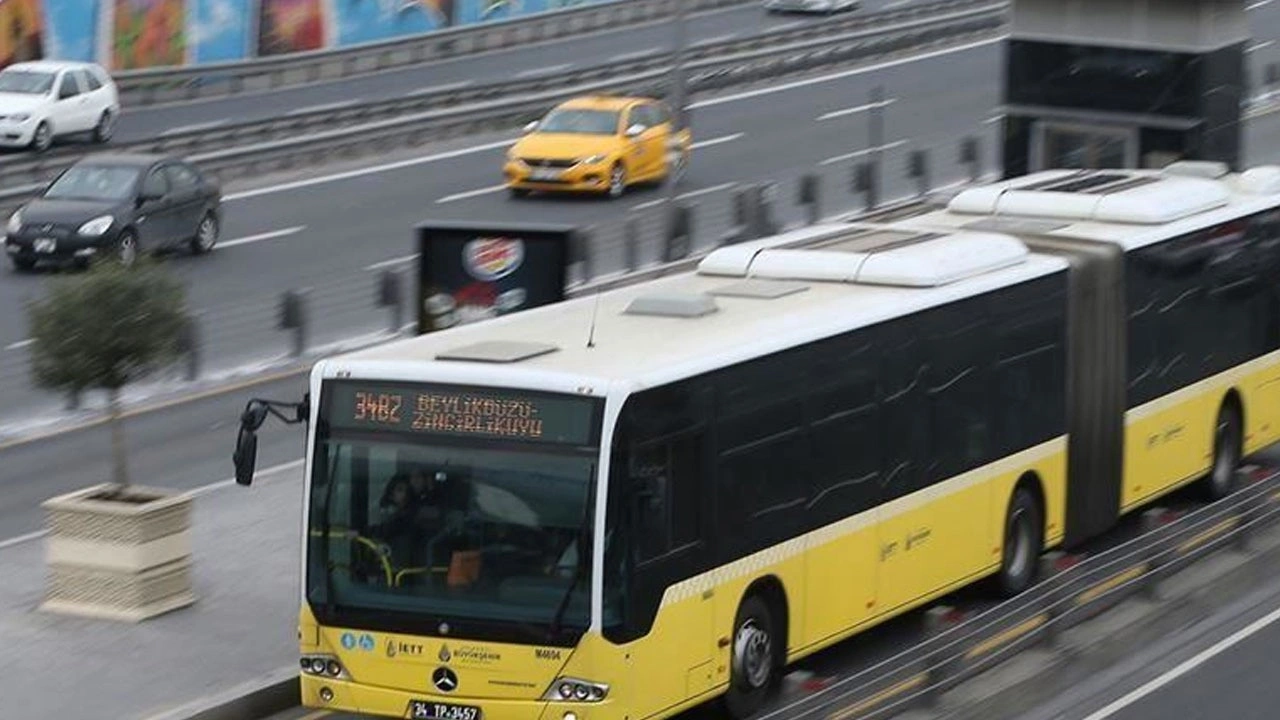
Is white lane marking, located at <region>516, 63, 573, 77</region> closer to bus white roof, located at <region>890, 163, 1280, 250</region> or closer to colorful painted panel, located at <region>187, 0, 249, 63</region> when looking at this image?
colorful painted panel, located at <region>187, 0, 249, 63</region>

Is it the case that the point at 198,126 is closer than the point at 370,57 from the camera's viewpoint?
Yes

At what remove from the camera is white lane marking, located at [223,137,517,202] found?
146 ft

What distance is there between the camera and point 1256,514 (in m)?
20.0

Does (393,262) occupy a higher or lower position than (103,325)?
lower

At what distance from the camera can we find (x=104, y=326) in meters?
18.1

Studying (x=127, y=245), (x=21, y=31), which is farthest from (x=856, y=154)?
(x=21, y=31)

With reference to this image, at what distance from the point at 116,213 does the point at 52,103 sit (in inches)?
515

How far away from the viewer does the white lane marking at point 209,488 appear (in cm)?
2136

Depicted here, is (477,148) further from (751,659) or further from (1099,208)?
(751,659)

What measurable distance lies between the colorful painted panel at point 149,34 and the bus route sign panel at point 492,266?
1579 inches

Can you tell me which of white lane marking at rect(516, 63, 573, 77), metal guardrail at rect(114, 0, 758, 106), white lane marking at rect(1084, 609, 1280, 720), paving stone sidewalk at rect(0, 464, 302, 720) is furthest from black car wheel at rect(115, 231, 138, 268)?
white lane marking at rect(516, 63, 573, 77)

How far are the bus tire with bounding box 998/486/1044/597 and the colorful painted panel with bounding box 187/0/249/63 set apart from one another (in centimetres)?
4452

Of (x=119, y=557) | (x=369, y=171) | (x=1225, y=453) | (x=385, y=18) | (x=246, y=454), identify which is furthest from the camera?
(x=385, y=18)

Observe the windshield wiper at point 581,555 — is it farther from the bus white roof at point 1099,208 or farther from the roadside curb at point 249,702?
the bus white roof at point 1099,208
